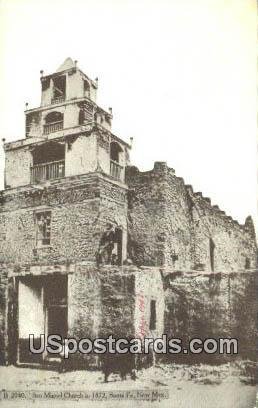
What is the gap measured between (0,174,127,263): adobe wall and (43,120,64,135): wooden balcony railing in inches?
28.3

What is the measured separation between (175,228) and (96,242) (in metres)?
1.21

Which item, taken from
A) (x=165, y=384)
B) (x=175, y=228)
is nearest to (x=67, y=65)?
(x=175, y=228)

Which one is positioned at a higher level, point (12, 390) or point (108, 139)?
point (108, 139)

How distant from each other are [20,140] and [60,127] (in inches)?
26.3

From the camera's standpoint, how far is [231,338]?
18.6ft

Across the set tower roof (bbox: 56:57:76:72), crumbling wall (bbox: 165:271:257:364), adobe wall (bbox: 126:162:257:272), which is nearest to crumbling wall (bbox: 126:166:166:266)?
adobe wall (bbox: 126:162:257:272)

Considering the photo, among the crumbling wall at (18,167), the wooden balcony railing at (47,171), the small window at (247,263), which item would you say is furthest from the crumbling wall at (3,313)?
the small window at (247,263)

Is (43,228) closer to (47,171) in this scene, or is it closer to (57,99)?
(47,171)

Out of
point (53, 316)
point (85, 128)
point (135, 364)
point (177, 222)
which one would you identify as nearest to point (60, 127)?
point (85, 128)

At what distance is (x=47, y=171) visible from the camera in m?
6.76

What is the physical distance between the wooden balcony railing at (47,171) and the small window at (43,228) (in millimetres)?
A: 487

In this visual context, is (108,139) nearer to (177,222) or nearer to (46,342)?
(177,222)

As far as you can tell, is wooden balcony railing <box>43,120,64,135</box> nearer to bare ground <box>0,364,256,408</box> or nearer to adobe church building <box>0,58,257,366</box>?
adobe church building <box>0,58,257,366</box>

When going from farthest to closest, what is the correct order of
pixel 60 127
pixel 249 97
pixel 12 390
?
1. pixel 60 127
2. pixel 249 97
3. pixel 12 390
